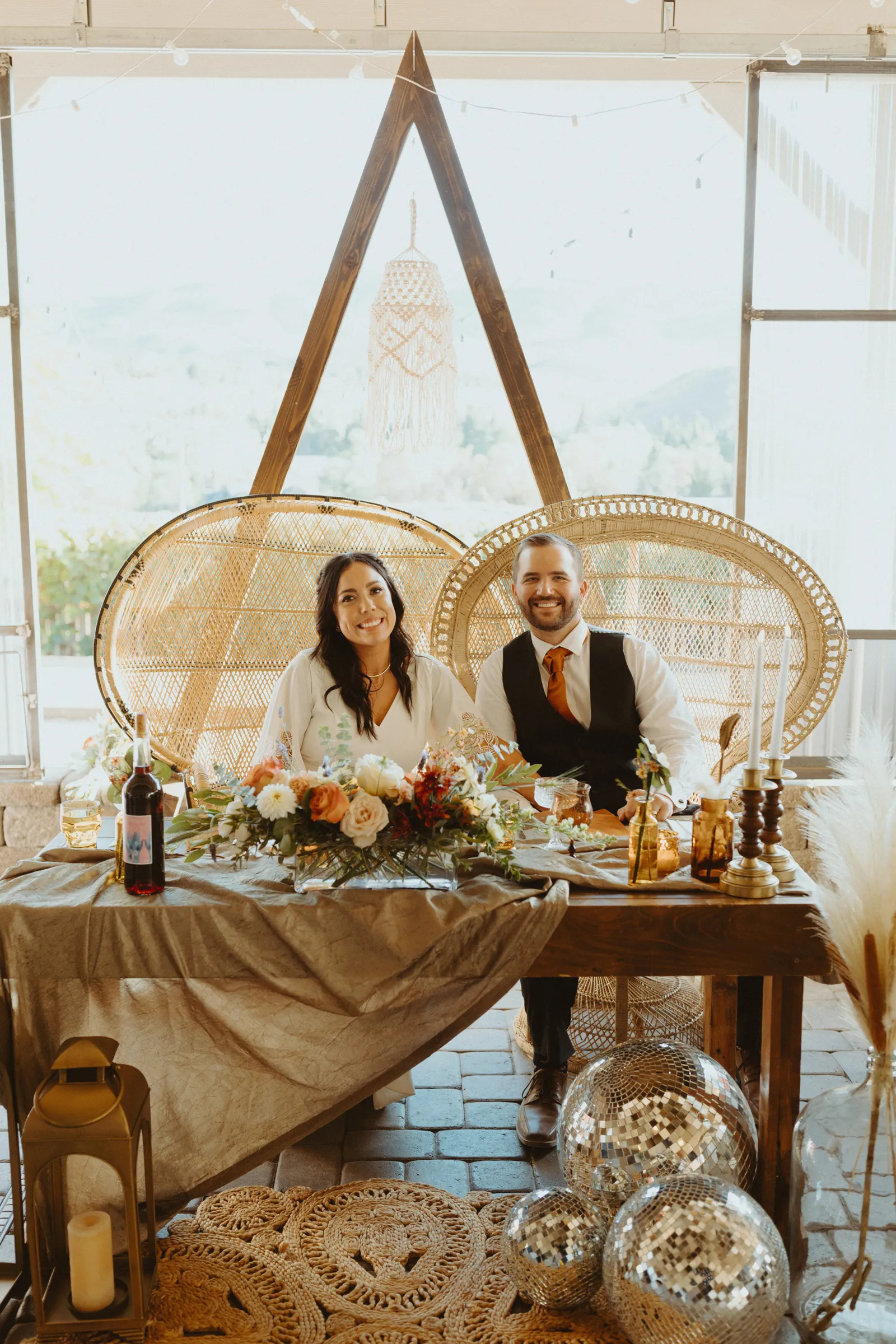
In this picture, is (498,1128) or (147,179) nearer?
(498,1128)

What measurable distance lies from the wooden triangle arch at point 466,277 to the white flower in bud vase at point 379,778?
1823 mm

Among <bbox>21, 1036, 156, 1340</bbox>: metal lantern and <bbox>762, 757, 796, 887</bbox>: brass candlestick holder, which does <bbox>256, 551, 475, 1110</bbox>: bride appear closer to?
<bbox>762, 757, 796, 887</bbox>: brass candlestick holder

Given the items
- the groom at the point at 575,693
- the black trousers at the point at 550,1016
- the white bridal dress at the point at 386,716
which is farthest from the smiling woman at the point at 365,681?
the black trousers at the point at 550,1016

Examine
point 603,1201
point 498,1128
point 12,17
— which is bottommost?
point 498,1128

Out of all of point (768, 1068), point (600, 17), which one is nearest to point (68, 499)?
point (600, 17)

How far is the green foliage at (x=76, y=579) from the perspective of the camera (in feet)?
32.1

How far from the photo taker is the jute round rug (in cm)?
179

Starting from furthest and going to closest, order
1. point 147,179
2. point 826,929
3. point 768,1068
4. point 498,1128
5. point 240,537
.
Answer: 1. point 147,179
2. point 240,537
3. point 498,1128
4. point 768,1068
5. point 826,929

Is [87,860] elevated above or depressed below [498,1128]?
above

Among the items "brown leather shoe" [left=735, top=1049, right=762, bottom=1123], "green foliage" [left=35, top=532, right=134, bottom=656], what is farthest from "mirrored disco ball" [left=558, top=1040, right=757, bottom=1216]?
"green foliage" [left=35, top=532, right=134, bottom=656]

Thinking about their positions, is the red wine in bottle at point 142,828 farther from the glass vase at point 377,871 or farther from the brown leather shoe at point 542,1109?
the brown leather shoe at point 542,1109

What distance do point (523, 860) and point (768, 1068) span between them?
1.86 ft

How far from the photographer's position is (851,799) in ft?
5.43

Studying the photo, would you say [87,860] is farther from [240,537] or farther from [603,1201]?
[240,537]
